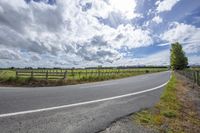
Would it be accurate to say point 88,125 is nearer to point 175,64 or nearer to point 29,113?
point 29,113

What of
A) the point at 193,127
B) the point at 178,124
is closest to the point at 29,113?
the point at 178,124

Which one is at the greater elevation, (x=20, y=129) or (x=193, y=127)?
(x=20, y=129)

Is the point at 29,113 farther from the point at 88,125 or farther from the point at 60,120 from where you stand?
the point at 88,125

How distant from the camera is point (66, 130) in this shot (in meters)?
3.93

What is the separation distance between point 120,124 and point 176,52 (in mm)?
81201

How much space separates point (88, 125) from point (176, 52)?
81776 millimetres

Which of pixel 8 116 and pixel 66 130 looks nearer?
pixel 66 130

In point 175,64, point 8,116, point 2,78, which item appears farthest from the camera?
point 175,64

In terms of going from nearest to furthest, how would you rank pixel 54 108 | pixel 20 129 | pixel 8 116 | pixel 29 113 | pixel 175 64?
pixel 20 129
pixel 8 116
pixel 29 113
pixel 54 108
pixel 175 64

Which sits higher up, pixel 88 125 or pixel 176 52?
pixel 176 52

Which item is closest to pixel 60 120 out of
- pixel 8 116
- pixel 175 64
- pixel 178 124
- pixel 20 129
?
pixel 20 129

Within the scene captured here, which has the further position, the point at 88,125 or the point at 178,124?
the point at 178,124

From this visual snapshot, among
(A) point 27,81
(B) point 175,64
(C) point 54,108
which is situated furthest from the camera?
(B) point 175,64

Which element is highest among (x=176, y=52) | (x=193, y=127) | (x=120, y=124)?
(x=176, y=52)
